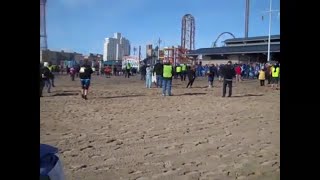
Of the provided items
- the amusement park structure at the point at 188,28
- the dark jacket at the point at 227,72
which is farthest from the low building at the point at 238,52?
the dark jacket at the point at 227,72

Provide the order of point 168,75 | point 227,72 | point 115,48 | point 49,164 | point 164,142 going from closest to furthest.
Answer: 1. point 49,164
2. point 164,142
3. point 227,72
4. point 168,75
5. point 115,48

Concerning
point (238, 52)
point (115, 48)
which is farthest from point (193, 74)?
point (115, 48)

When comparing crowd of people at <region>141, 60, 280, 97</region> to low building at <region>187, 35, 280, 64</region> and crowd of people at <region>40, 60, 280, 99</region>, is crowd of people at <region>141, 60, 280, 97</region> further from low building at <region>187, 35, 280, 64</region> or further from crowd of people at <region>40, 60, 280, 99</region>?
low building at <region>187, 35, 280, 64</region>

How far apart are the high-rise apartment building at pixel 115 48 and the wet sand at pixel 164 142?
82.0 metres

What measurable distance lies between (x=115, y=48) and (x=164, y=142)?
89396 millimetres

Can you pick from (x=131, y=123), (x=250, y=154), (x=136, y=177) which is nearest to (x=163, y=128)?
(x=131, y=123)

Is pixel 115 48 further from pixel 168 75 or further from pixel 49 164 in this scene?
pixel 49 164

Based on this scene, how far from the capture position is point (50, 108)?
12.1 m

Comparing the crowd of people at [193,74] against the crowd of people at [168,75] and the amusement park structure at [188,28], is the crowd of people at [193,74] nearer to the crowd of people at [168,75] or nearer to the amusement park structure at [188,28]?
the crowd of people at [168,75]

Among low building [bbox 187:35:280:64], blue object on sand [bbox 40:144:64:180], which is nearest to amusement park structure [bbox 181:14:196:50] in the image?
low building [bbox 187:35:280:64]

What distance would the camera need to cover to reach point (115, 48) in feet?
312

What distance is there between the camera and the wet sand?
17.0 ft

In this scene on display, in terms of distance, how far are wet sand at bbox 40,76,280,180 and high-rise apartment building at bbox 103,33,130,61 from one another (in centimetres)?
8198
